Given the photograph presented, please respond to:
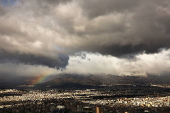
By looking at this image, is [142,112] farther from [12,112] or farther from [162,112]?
[12,112]

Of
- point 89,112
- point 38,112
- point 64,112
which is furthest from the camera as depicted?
point 38,112

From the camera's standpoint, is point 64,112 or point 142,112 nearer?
point 64,112

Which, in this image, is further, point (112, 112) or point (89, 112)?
point (112, 112)

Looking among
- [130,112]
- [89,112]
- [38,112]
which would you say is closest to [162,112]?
[130,112]

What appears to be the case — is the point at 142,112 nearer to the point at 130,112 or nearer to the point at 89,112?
the point at 130,112

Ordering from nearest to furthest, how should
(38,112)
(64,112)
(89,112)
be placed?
(64,112) < (89,112) < (38,112)

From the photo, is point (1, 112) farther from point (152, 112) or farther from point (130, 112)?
point (152, 112)

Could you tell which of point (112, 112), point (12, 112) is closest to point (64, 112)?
point (112, 112)
